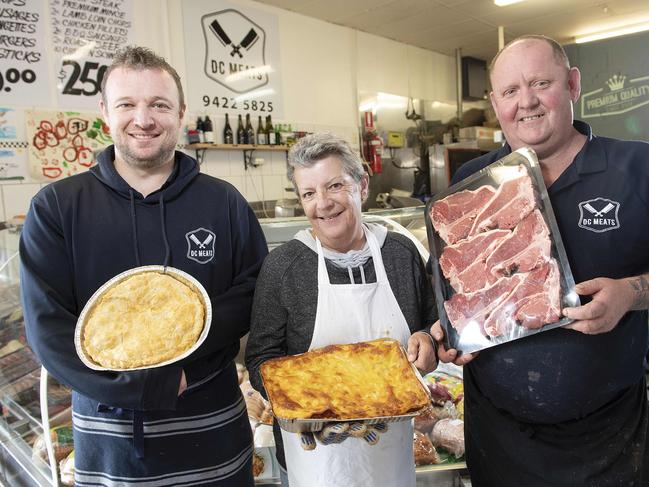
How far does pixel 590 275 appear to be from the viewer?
55.6 inches

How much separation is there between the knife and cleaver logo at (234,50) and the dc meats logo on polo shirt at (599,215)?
4.41m

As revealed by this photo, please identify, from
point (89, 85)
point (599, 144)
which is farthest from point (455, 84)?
point (599, 144)

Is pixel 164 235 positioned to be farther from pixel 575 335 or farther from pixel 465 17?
pixel 465 17

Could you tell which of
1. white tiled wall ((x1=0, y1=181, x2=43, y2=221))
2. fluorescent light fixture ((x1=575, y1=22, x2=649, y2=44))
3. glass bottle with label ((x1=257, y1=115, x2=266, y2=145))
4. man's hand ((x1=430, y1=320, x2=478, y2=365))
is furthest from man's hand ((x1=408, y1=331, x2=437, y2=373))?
fluorescent light fixture ((x1=575, y1=22, x2=649, y2=44))

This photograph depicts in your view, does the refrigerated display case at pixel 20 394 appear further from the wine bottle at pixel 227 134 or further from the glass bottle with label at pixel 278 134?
the glass bottle with label at pixel 278 134

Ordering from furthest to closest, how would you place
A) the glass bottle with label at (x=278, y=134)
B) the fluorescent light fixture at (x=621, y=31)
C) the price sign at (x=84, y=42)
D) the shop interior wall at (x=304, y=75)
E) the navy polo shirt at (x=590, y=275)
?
the fluorescent light fixture at (x=621, y=31) < the glass bottle with label at (x=278, y=134) < the shop interior wall at (x=304, y=75) < the price sign at (x=84, y=42) < the navy polo shirt at (x=590, y=275)

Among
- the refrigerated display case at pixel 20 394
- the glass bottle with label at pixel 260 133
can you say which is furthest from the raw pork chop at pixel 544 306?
the glass bottle with label at pixel 260 133

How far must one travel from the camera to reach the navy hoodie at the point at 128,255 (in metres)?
1.26

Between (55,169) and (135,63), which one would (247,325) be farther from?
(55,169)

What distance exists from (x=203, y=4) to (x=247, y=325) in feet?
14.5

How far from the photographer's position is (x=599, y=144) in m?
1.49

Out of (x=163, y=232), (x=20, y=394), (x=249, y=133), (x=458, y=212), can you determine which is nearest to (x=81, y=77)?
(x=249, y=133)

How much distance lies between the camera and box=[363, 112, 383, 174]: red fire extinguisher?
6723 millimetres

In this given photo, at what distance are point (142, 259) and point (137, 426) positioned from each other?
0.48m
